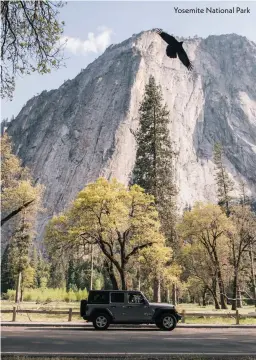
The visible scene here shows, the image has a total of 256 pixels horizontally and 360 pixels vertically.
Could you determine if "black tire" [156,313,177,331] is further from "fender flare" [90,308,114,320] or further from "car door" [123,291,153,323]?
"fender flare" [90,308,114,320]

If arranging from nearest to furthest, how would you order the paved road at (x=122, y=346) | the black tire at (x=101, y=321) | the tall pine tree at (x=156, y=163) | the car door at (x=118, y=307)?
the paved road at (x=122, y=346)
the black tire at (x=101, y=321)
the car door at (x=118, y=307)
the tall pine tree at (x=156, y=163)

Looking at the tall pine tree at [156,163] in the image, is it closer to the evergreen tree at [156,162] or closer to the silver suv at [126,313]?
the evergreen tree at [156,162]

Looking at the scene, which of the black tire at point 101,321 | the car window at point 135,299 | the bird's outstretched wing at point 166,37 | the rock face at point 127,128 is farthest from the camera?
the rock face at point 127,128

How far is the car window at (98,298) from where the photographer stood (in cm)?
1869

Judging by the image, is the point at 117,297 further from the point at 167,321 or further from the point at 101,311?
the point at 167,321

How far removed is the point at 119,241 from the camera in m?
28.0

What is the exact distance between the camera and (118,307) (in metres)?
18.8

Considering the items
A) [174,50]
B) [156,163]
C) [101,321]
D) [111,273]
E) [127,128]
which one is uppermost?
[127,128]

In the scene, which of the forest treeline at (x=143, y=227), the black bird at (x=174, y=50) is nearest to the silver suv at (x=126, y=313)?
the forest treeline at (x=143, y=227)

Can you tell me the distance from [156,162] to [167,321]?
2196 centimetres

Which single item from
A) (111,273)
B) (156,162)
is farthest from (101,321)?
(156,162)

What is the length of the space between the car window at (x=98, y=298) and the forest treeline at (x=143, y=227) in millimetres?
6398

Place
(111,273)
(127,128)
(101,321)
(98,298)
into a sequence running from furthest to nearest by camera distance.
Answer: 1. (127,128)
2. (111,273)
3. (98,298)
4. (101,321)

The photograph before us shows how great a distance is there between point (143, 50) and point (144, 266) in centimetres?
17857
